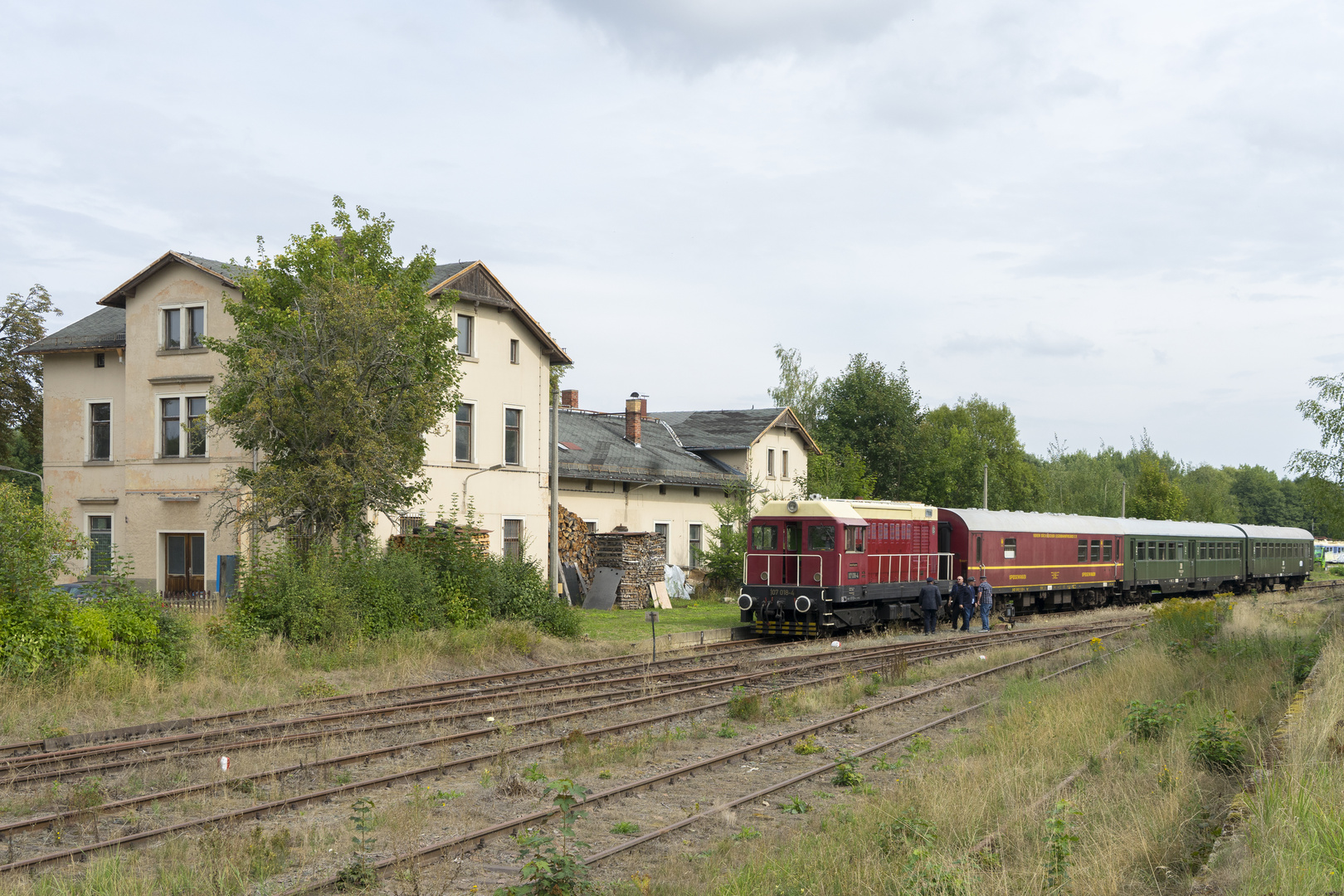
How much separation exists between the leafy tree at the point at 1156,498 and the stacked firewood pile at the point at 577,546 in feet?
Answer: 170

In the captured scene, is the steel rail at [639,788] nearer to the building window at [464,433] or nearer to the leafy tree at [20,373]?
the building window at [464,433]

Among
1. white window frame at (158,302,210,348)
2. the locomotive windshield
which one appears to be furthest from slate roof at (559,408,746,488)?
the locomotive windshield

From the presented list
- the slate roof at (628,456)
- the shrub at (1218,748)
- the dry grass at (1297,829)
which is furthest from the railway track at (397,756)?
the slate roof at (628,456)

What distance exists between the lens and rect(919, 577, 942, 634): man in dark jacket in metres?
26.5

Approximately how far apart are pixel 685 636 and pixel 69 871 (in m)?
17.6

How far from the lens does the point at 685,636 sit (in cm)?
2459

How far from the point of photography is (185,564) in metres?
30.5

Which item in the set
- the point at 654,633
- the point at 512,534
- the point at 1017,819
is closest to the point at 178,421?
the point at 512,534

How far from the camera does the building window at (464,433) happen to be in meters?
32.4

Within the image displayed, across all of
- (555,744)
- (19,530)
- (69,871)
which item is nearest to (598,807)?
(555,744)

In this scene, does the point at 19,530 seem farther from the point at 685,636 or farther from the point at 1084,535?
the point at 1084,535

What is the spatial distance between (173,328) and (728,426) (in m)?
24.3

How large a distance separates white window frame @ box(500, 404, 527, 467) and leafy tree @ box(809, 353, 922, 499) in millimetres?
29467

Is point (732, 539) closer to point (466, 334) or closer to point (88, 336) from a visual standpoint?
point (466, 334)
